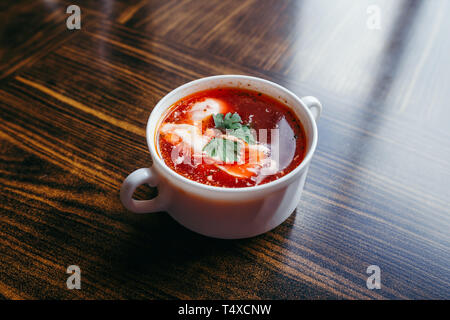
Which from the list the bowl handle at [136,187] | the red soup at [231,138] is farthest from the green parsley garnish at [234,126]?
the bowl handle at [136,187]

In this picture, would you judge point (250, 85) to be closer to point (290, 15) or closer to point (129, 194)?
point (129, 194)

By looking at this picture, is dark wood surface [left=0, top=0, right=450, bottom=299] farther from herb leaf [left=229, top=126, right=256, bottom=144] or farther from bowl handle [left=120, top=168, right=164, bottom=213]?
herb leaf [left=229, top=126, right=256, bottom=144]

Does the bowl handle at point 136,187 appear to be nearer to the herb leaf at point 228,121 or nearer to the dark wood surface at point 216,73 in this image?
the dark wood surface at point 216,73

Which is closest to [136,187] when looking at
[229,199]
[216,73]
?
[229,199]

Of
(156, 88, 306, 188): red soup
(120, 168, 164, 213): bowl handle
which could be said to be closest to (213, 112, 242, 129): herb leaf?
(156, 88, 306, 188): red soup

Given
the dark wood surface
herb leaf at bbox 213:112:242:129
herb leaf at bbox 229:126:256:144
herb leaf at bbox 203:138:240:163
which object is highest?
herb leaf at bbox 213:112:242:129

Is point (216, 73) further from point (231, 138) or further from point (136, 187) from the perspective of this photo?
point (136, 187)

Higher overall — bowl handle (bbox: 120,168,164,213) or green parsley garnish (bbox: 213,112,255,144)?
green parsley garnish (bbox: 213,112,255,144)
